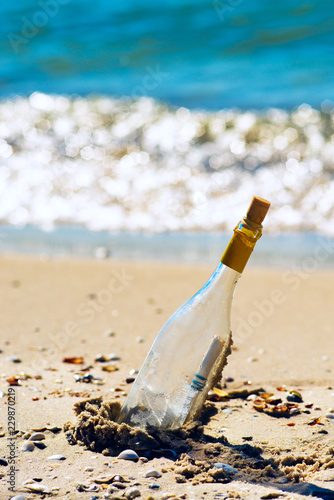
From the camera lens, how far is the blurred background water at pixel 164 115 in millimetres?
6355

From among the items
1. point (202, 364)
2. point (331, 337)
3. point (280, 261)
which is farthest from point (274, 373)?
point (280, 261)

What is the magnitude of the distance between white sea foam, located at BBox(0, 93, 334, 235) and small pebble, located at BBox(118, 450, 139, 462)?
430 centimetres

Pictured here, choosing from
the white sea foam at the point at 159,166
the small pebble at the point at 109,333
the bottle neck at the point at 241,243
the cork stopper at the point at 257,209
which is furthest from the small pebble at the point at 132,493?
the white sea foam at the point at 159,166

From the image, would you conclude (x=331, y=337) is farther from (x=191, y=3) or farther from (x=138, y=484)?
(x=191, y=3)

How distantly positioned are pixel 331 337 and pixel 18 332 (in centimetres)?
152

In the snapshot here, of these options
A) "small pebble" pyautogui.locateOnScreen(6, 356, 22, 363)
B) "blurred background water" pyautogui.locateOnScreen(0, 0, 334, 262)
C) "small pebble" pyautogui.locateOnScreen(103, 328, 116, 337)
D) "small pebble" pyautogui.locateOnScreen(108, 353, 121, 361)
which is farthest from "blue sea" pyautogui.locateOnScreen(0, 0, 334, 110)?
"small pebble" pyautogui.locateOnScreen(6, 356, 22, 363)

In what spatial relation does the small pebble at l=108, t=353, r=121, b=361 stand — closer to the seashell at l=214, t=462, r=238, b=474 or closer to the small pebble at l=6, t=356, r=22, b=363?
the small pebble at l=6, t=356, r=22, b=363

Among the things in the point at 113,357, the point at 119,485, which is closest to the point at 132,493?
the point at 119,485

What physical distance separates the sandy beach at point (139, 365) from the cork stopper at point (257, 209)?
2.13 feet

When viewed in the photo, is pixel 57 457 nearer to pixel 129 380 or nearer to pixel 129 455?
pixel 129 455

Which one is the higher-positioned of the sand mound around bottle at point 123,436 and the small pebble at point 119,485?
the sand mound around bottle at point 123,436

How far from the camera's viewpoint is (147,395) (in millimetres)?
1646

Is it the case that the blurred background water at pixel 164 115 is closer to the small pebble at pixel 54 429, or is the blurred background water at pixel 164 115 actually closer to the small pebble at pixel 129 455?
the small pebble at pixel 54 429

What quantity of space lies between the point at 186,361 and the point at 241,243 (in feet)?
1.22
